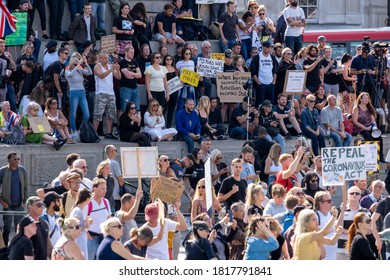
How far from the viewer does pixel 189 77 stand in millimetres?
27078

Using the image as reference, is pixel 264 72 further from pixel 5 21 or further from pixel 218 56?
pixel 5 21

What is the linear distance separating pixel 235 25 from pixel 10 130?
5968 mm

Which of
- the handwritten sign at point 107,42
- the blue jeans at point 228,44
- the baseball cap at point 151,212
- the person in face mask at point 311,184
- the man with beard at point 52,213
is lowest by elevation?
the person in face mask at point 311,184

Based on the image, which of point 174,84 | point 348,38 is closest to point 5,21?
point 174,84

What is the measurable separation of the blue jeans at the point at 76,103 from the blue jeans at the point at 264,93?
373cm

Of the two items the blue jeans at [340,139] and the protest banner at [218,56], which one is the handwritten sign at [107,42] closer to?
the protest banner at [218,56]

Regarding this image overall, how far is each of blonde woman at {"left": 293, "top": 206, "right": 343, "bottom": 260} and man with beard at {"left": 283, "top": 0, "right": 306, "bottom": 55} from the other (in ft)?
42.9

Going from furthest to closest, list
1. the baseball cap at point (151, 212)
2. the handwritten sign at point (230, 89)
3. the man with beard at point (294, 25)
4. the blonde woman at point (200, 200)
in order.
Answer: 1. the man with beard at point (294, 25)
2. the handwritten sign at point (230, 89)
3. the blonde woman at point (200, 200)
4. the baseball cap at point (151, 212)

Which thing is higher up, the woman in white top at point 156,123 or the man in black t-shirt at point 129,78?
the man in black t-shirt at point 129,78

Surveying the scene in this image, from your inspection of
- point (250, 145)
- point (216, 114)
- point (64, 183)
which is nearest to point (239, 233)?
point (64, 183)

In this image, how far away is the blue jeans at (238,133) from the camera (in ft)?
88.2

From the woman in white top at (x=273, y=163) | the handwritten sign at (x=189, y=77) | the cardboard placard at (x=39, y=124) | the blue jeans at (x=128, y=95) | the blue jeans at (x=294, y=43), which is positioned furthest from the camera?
the blue jeans at (x=294, y=43)

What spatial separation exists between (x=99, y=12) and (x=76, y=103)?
2.88 meters

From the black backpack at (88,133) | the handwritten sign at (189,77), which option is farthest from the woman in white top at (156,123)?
the handwritten sign at (189,77)
